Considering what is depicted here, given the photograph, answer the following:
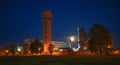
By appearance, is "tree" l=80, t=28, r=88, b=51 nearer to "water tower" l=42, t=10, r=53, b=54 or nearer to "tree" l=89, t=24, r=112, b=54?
"tree" l=89, t=24, r=112, b=54

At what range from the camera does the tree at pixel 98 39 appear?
9600 centimetres

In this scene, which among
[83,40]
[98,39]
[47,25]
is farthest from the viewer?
[47,25]

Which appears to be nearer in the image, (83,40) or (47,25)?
(83,40)

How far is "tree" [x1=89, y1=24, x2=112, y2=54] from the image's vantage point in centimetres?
9600

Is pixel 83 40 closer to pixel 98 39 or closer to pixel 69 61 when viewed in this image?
pixel 98 39

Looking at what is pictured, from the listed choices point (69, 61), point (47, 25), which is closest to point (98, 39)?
point (69, 61)

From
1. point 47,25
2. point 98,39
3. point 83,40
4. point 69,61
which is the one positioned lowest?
point 69,61

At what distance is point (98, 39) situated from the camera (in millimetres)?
96938

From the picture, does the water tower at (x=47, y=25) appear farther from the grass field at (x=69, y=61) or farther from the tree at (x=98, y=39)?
the grass field at (x=69, y=61)

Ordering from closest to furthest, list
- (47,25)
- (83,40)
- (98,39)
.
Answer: (98,39) → (83,40) → (47,25)

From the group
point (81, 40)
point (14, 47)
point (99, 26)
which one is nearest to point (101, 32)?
point (99, 26)

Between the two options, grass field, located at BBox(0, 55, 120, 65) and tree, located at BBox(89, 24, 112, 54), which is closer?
grass field, located at BBox(0, 55, 120, 65)

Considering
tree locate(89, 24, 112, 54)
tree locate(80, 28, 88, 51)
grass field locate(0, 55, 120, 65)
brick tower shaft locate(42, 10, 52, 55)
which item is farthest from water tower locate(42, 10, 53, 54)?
grass field locate(0, 55, 120, 65)

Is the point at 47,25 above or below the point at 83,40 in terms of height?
above
